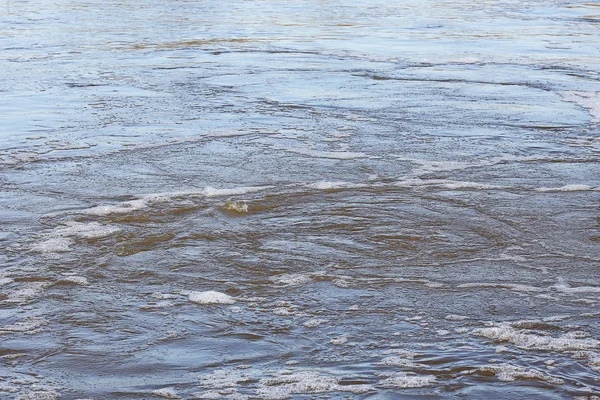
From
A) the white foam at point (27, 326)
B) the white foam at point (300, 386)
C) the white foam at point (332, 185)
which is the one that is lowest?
the white foam at point (332, 185)

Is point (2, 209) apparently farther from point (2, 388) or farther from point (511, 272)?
point (511, 272)

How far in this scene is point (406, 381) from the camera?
325cm

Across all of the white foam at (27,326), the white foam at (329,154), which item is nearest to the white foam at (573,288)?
the white foam at (27,326)

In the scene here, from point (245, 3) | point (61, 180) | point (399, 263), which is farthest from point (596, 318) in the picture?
point (245, 3)

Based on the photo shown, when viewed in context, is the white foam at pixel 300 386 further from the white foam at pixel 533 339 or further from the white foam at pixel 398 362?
the white foam at pixel 533 339

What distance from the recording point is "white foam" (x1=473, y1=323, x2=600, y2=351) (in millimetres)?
3490

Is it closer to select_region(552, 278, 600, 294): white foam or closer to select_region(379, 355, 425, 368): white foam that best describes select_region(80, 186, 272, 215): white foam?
select_region(552, 278, 600, 294): white foam

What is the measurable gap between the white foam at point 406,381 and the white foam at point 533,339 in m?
0.45

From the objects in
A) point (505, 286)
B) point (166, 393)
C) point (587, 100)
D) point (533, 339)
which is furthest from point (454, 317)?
point (587, 100)

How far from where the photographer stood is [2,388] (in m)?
3.16

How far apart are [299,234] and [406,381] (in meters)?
1.73

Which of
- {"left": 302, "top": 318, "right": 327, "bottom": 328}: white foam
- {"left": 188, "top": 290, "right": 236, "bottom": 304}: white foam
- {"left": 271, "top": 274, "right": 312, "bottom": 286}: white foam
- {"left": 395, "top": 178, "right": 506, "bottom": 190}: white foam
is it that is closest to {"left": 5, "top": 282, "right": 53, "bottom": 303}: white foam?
{"left": 188, "top": 290, "right": 236, "bottom": 304}: white foam

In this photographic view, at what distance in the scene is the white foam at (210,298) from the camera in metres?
3.95

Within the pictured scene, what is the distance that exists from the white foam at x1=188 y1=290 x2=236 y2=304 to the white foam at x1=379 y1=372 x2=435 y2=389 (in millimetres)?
939
